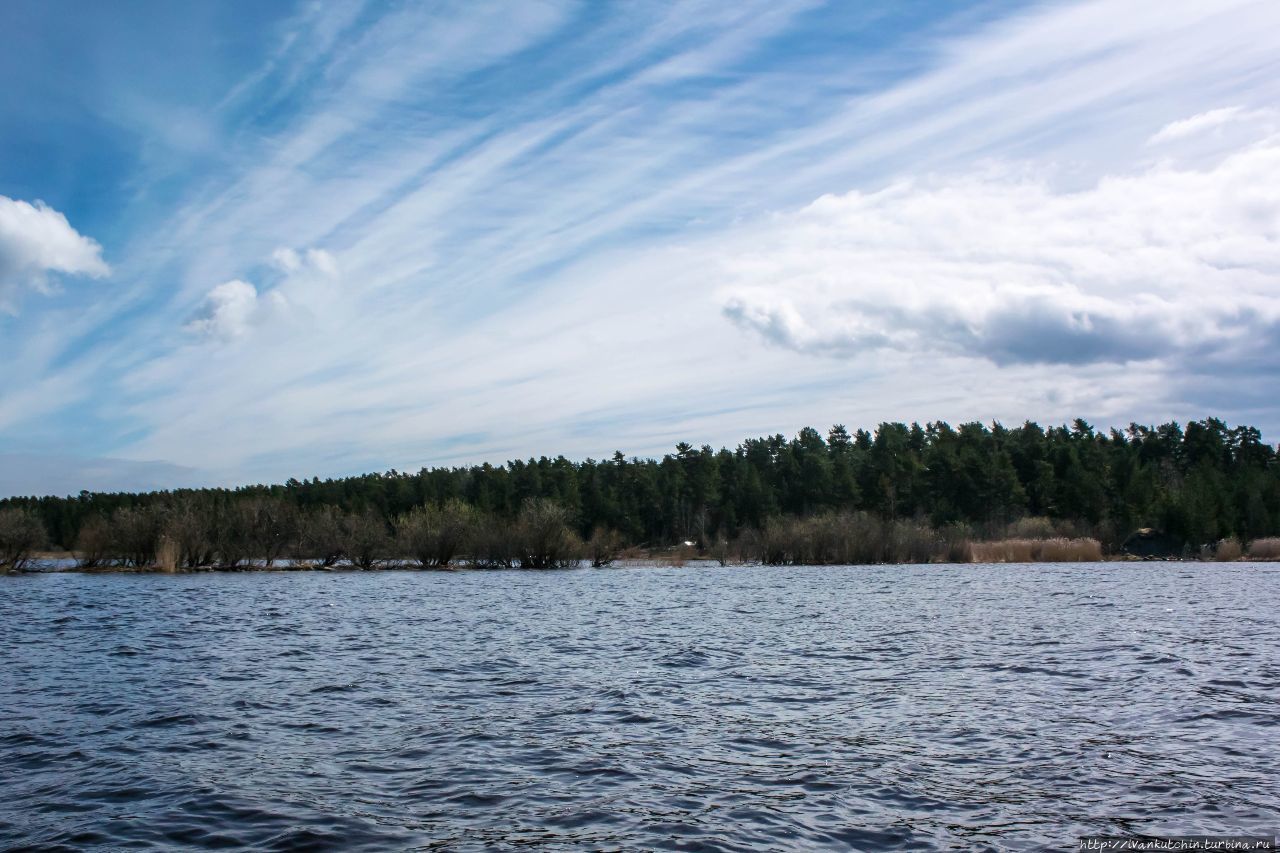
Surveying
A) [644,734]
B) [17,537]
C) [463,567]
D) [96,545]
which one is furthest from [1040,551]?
[17,537]

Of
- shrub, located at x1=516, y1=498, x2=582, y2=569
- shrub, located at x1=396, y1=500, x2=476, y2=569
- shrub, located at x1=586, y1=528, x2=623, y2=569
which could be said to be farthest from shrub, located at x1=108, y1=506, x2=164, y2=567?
shrub, located at x1=586, y1=528, x2=623, y2=569

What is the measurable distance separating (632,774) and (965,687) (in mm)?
9066

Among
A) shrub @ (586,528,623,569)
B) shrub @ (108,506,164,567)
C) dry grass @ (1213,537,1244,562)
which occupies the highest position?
shrub @ (108,506,164,567)

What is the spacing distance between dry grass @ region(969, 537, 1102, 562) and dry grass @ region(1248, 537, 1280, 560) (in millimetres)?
14447

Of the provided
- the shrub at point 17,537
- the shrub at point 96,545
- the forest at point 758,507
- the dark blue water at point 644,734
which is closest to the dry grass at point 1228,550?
the forest at point 758,507

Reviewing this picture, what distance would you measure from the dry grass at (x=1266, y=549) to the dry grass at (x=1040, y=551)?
1445 centimetres

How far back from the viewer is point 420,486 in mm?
152500

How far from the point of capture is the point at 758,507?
135 metres

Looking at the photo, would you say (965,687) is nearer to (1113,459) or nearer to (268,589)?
(268,589)

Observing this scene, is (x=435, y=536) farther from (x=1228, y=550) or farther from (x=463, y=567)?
(x=1228, y=550)

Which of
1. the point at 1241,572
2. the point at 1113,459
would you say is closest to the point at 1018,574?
the point at 1241,572

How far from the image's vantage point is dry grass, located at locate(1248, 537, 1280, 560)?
8938 cm

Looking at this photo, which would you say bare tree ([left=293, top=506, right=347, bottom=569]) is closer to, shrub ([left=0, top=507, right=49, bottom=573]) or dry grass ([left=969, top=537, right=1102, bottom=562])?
shrub ([left=0, top=507, right=49, bottom=573])

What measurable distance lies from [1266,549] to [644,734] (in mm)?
96838
